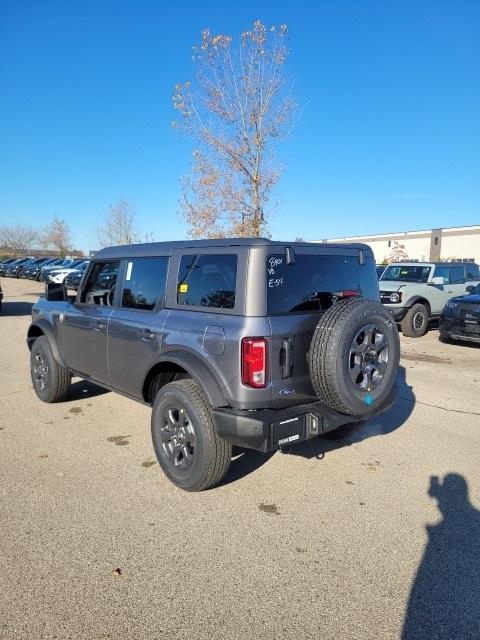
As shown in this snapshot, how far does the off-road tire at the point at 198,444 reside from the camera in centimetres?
312

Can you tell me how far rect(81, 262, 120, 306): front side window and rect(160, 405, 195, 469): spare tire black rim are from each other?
1487 mm

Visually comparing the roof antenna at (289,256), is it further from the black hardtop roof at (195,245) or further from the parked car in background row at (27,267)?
the parked car in background row at (27,267)

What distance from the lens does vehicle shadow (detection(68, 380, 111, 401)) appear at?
5.67 metres

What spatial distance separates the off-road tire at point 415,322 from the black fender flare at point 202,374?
892 cm

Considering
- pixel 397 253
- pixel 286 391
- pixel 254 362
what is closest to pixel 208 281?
pixel 254 362

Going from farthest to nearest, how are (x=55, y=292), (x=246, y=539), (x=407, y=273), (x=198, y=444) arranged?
(x=407, y=273), (x=55, y=292), (x=198, y=444), (x=246, y=539)

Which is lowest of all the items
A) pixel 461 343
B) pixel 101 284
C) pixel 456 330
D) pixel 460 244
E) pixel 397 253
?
pixel 461 343

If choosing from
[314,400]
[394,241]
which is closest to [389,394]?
[314,400]

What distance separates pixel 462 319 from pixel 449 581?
7876 mm

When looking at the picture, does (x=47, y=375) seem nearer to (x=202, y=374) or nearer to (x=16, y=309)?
(x=202, y=374)

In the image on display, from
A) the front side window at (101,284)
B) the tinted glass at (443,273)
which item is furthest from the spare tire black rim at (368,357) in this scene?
the tinted glass at (443,273)

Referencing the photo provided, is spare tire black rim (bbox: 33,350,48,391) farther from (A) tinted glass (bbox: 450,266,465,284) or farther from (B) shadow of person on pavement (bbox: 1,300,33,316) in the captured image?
(A) tinted glass (bbox: 450,266,465,284)

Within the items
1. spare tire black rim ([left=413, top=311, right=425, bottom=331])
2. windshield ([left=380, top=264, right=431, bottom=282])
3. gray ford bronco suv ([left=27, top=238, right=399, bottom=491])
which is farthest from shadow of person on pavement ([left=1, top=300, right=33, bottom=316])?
gray ford bronco suv ([left=27, top=238, right=399, bottom=491])

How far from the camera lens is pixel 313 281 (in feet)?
11.0
